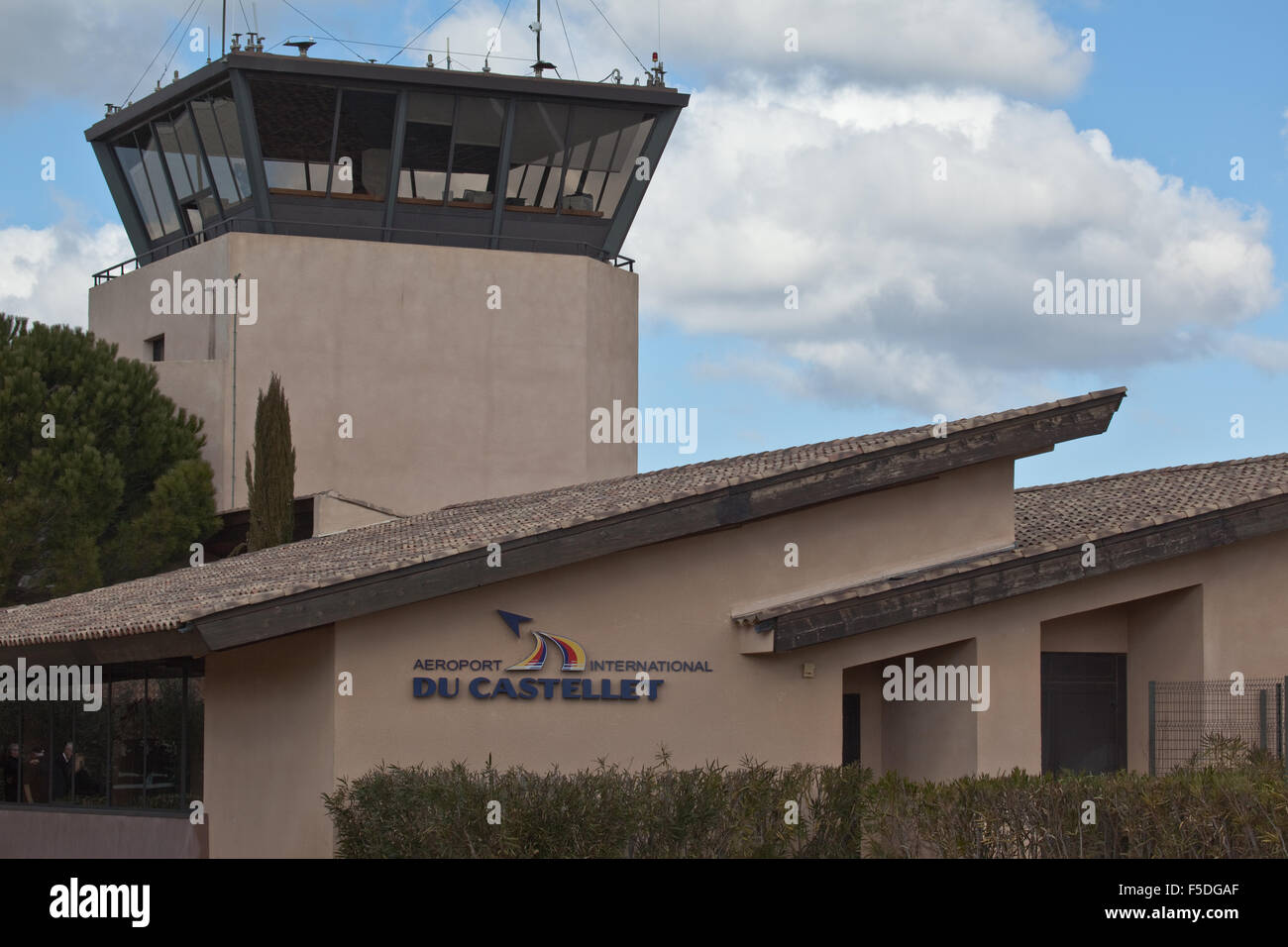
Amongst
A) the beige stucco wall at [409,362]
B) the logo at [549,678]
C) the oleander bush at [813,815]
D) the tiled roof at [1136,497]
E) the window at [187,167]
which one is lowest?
the oleander bush at [813,815]

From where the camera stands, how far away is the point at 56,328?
40.9 meters

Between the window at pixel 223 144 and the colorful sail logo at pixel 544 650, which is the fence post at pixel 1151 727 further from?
the window at pixel 223 144

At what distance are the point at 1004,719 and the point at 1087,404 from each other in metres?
4.01

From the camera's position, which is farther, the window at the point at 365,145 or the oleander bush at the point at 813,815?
the window at the point at 365,145

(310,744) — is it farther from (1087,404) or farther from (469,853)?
(1087,404)

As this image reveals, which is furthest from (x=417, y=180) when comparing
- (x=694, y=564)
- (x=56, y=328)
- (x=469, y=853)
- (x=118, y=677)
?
(x=469, y=853)

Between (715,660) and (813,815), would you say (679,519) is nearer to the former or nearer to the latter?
(715,660)

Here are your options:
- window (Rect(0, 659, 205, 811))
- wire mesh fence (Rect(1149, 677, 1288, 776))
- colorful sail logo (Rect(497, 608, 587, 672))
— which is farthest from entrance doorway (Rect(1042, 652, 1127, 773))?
window (Rect(0, 659, 205, 811))

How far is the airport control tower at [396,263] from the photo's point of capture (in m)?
44.8

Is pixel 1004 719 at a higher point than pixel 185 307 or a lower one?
lower

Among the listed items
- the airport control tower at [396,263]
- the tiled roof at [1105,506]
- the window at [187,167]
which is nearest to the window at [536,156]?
the airport control tower at [396,263]

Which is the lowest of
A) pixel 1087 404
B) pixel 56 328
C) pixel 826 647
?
pixel 826 647

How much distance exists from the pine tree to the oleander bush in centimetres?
2242

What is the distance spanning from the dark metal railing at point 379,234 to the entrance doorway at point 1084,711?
91.9 feet
